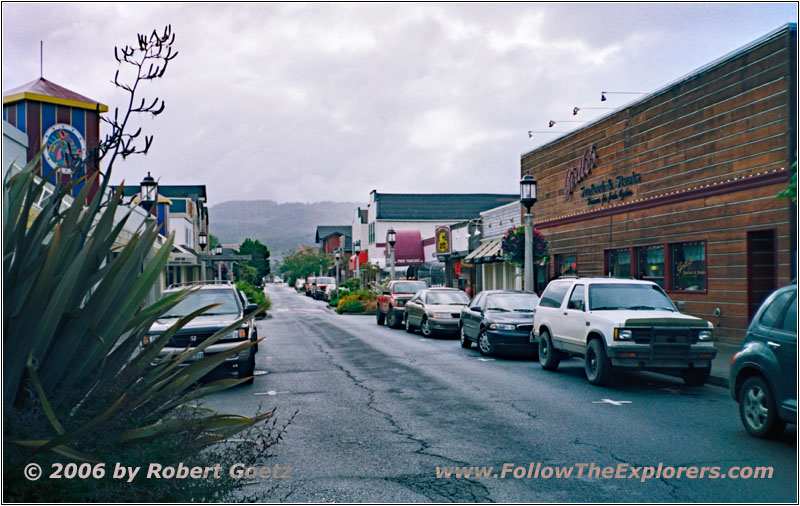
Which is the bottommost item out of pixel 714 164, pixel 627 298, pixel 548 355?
pixel 548 355

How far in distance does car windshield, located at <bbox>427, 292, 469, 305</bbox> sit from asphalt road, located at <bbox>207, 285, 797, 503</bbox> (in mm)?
7915

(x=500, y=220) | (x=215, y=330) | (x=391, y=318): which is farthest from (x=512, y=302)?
(x=500, y=220)

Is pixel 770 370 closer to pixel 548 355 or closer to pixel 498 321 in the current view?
pixel 548 355

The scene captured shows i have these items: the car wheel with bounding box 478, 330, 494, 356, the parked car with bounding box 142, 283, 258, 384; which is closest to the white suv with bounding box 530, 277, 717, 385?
the car wheel with bounding box 478, 330, 494, 356

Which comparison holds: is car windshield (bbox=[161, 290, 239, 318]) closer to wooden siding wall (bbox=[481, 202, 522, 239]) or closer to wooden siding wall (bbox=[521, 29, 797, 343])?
wooden siding wall (bbox=[521, 29, 797, 343])

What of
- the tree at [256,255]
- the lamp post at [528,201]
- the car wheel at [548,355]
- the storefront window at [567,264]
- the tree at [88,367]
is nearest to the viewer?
the tree at [88,367]

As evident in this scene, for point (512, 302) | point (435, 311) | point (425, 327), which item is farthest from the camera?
point (425, 327)

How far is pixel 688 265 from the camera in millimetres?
19328

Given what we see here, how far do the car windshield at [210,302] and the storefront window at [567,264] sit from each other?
581 inches

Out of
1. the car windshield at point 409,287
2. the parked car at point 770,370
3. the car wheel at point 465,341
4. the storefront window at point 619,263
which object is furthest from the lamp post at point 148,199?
the storefront window at point 619,263

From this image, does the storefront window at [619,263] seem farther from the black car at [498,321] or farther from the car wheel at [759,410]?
the car wheel at [759,410]

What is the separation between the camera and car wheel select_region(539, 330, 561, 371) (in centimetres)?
1406

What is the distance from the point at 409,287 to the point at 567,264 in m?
5.88

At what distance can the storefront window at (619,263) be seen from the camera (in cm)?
2273
